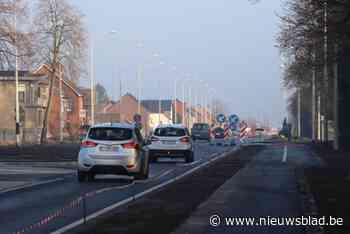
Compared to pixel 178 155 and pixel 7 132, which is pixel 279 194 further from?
pixel 7 132

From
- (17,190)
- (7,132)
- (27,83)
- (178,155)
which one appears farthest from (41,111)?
(17,190)

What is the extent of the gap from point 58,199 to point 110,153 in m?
6.35

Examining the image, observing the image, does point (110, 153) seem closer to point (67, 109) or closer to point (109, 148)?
point (109, 148)

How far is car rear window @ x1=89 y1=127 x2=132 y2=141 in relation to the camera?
89.7ft

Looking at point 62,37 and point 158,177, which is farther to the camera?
point 62,37

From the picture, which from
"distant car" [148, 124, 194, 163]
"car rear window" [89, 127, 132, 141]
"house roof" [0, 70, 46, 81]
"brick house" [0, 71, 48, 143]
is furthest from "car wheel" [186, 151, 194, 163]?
"house roof" [0, 70, 46, 81]

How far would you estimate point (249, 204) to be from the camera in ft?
60.8

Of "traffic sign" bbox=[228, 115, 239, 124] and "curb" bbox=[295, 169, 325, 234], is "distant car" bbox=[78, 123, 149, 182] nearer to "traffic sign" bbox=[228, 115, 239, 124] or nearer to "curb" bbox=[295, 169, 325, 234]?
"curb" bbox=[295, 169, 325, 234]

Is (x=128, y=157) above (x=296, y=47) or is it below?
below

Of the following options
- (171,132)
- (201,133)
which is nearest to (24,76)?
(201,133)

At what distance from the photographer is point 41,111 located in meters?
106

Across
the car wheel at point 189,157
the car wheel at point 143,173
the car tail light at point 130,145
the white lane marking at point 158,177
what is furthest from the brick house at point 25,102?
the car tail light at point 130,145

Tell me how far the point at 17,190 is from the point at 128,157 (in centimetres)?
449

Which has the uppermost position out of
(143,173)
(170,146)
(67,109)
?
(67,109)
